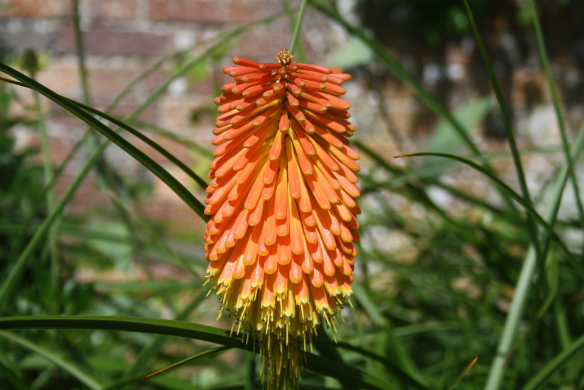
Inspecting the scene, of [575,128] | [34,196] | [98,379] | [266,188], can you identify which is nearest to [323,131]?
[266,188]

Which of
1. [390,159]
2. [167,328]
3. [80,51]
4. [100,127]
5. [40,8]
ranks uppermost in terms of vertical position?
[40,8]

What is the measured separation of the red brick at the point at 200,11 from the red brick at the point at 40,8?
20 cm

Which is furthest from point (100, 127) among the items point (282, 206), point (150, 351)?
point (150, 351)

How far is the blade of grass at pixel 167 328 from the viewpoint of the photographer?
218mm

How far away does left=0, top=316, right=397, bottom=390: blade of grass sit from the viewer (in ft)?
0.71

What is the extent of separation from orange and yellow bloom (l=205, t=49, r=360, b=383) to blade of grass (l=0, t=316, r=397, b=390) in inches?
0.7

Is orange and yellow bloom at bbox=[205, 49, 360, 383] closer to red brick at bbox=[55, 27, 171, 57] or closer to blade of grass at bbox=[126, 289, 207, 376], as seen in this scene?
blade of grass at bbox=[126, 289, 207, 376]

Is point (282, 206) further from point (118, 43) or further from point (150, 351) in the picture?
point (118, 43)

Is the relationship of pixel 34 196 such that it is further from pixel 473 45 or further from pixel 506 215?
pixel 473 45

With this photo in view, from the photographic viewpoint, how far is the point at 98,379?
0.56 m

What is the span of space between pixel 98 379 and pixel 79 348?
8 centimetres

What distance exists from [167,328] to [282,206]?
0.10m

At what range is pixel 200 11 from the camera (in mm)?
1127

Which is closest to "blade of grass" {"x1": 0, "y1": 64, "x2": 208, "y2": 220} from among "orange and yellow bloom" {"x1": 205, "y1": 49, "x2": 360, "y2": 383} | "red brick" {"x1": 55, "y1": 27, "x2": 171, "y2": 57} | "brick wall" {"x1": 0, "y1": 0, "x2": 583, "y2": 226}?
"orange and yellow bloom" {"x1": 205, "y1": 49, "x2": 360, "y2": 383}
